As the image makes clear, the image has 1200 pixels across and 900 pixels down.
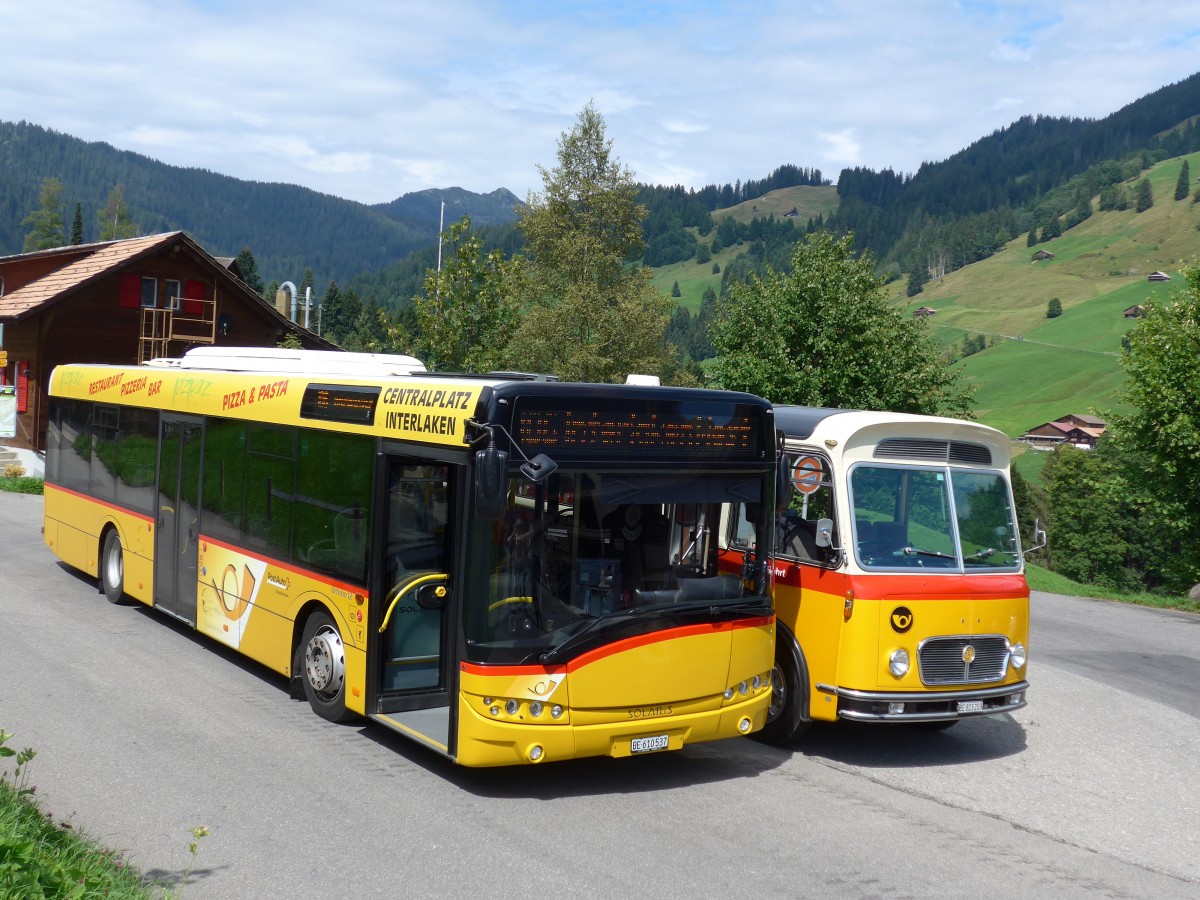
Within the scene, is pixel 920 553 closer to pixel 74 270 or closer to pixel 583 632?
pixel 583 632

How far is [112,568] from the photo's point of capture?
14.5 m

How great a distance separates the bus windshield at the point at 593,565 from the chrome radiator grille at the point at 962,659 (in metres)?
1.67

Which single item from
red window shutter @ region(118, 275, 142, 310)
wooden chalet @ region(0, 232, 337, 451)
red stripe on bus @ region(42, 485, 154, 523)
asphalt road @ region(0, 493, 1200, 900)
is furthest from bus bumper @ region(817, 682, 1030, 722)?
red window shutter @ region(118, 275, 142, 310)

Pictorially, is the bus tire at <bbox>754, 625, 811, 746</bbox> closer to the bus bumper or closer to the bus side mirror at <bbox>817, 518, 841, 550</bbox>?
the bus bumper

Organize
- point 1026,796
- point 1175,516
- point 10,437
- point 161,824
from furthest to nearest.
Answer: point 10,437, point 1175,516, point 1026,796, point 161,824

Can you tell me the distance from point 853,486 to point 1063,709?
14.2 ft

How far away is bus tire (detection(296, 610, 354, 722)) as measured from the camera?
928 centimetres

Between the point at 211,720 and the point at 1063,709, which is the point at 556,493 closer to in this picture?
the point at 211,720

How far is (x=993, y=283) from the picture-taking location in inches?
7805

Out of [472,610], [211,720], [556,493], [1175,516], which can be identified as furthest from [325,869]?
[1175,516]

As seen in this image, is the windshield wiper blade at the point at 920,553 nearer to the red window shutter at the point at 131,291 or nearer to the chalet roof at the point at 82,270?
the chalet roof at the point at 82,270

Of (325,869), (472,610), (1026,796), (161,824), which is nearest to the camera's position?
(325,869)

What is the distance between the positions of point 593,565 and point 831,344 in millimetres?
25558

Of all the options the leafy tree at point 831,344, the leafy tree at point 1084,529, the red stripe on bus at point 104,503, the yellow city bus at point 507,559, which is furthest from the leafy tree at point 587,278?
the leafy tree at point 1084,529
